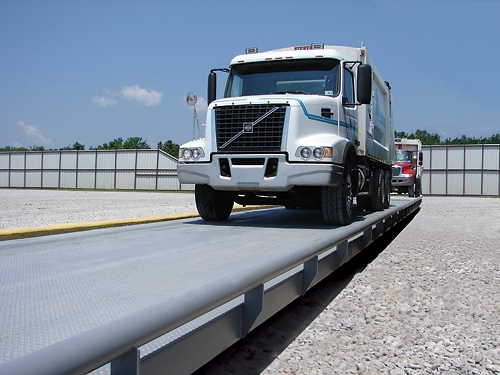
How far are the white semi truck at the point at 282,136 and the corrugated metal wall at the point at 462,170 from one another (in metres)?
37.1

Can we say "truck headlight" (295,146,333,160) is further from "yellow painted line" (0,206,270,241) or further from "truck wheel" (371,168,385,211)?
"truck wheel" (371,168,385,211)

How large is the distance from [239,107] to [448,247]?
4.22 m

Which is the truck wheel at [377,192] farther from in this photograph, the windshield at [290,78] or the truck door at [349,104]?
the windshield at [290,78]

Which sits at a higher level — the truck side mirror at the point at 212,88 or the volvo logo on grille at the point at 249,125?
the truck side mirror at the point at 212,88

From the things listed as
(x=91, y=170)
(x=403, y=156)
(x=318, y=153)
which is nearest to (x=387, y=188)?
(x=318, y=153)

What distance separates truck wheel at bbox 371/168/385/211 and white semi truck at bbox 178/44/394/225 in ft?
8.77

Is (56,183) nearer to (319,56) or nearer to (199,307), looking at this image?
(319,56)

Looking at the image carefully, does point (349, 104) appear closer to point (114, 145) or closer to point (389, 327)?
point (389, 327)

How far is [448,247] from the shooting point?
7.91 metres

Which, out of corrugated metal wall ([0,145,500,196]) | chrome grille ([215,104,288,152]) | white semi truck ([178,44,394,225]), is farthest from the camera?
corrugated metal wall ([0,145,500,196])

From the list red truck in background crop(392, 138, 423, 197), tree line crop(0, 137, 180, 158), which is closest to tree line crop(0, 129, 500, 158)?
tree line crop(0, 137, 180, 158)

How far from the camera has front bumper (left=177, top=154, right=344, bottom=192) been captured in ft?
19.7

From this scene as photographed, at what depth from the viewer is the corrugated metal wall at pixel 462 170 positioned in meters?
40.5

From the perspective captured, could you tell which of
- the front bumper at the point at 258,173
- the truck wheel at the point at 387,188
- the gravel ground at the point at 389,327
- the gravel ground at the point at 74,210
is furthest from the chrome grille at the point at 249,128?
the truck wheel at the point at 387,188
